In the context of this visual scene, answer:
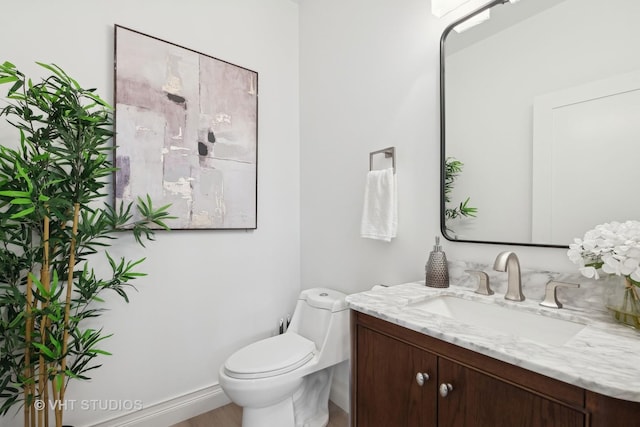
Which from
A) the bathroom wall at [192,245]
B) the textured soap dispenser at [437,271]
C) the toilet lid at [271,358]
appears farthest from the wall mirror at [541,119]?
the bathroom wall at [192,245]

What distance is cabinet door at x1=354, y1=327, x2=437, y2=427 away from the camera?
84cm

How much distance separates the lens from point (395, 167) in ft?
5.14

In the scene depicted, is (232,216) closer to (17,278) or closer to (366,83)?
(17,278)

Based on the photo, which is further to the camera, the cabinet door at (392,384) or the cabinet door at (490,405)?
the cabinet door at (392,384)

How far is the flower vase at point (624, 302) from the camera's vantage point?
2.59 feet

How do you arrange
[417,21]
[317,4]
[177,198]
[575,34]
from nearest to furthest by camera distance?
[575,34] < [417,21] < [177,198] < [317,4]

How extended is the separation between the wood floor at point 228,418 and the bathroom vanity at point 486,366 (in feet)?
2.64

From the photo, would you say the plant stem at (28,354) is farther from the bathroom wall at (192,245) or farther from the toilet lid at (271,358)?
the toilet lid at (271,358)

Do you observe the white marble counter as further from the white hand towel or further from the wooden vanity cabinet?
the white hand towel

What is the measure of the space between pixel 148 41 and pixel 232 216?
1061 mm

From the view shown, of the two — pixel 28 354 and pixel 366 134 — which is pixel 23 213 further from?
pixel 366 134

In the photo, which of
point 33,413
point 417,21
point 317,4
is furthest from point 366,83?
point 33,413

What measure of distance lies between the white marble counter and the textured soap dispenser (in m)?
0.03

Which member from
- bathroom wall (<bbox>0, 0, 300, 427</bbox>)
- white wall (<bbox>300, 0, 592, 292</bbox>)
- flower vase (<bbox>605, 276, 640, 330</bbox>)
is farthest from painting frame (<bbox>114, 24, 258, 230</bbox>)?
flower vase (<bbox>605, 276, 640, 330</bbox>)
